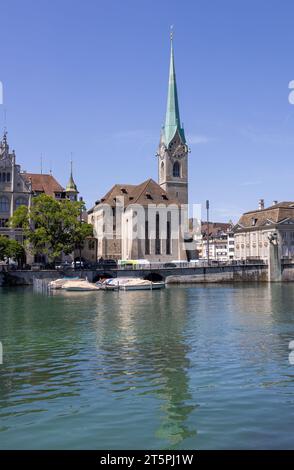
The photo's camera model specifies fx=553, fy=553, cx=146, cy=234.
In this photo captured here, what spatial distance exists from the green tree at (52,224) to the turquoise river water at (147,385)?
50.6m

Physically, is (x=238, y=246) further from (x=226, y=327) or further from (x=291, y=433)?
(x=291, y=433)

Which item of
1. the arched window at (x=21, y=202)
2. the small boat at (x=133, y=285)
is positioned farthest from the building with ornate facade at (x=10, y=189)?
the small boat at (x=133, y=285)

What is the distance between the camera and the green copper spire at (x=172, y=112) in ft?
424

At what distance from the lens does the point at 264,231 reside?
121312 millimetres

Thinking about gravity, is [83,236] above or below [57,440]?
above

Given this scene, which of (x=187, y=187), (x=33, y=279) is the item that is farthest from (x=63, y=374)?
(x=187, y=187)

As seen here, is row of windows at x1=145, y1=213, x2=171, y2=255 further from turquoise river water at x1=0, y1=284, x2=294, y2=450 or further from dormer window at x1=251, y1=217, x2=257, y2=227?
turquoise river water at x1=0, y1=284, x2=294, y2=450

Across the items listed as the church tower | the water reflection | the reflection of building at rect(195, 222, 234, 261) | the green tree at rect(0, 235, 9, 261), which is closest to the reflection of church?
the church tower

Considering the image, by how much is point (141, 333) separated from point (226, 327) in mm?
5997

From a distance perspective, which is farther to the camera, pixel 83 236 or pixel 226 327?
pixel 83 236

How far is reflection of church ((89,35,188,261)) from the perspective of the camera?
4281 inches

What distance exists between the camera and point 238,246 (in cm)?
13538

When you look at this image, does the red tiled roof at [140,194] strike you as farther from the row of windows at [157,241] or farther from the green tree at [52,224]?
the green tree at [52,224]

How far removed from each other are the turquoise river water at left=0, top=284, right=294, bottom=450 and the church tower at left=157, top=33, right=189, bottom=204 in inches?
3593
